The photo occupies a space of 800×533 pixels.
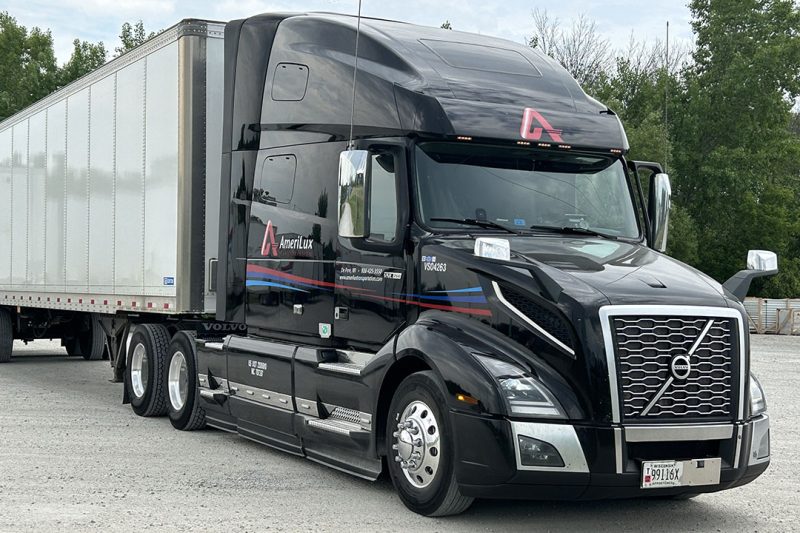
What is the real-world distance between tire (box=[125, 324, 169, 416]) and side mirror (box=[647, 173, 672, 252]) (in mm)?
6015

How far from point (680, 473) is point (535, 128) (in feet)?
9.47

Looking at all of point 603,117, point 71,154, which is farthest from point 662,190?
point 71,154

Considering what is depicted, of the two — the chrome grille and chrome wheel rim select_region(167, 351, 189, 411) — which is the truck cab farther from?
chrome wheel rim select_region(167, 351, 189, 411)

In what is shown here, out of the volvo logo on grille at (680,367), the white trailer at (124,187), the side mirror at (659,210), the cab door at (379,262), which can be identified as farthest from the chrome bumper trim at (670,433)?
the white trailer at (124,187)

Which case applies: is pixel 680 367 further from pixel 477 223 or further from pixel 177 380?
pixel 177 380

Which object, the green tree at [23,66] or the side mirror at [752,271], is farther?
the green tree at [23,66]

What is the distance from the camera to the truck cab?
7145mm

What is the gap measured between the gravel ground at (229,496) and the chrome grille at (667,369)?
1.00 meters

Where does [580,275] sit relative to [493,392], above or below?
above

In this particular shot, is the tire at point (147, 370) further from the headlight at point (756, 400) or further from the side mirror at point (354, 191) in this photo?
the headlight at point (756, 400)

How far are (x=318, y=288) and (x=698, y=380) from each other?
3.52 metres

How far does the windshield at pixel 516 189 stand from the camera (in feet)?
27.7

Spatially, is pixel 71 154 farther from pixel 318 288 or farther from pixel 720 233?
pixel 720 233

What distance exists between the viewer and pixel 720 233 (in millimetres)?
51875
